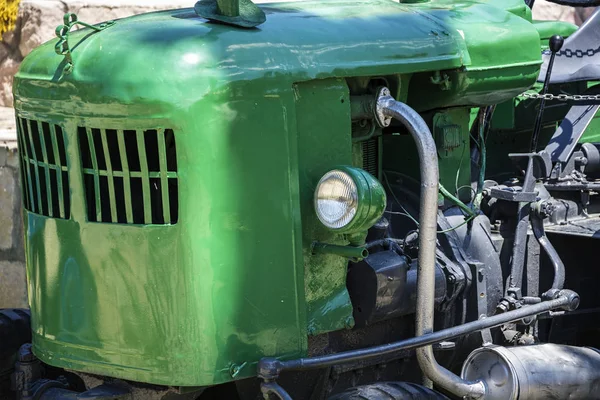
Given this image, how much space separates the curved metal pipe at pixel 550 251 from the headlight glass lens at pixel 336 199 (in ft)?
4.62

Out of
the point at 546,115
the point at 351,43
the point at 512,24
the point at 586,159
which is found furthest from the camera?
the point at 546,115

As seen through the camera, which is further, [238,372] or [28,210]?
[28,210]

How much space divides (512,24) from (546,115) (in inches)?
49.7

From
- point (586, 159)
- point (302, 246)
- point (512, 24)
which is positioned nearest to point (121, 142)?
point (302, 246)

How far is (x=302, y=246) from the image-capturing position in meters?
3.63

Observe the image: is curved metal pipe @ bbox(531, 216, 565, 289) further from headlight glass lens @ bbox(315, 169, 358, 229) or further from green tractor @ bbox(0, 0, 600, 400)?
headlight glass lens @ bbox(315, 169, 358, 229)

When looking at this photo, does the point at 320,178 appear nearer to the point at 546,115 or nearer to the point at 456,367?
the point at 456,367

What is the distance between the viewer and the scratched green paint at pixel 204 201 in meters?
3.39

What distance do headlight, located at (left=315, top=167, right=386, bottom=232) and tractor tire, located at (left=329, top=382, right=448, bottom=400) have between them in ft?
1.90

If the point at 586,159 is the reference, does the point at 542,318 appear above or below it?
below

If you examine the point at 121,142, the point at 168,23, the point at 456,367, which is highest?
the point at 168,23

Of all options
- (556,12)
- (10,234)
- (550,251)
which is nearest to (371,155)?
(550,251)

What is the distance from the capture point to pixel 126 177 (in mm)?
3465

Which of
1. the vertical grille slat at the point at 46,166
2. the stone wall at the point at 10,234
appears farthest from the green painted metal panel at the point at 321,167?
the stone wall at the point at 10,234
